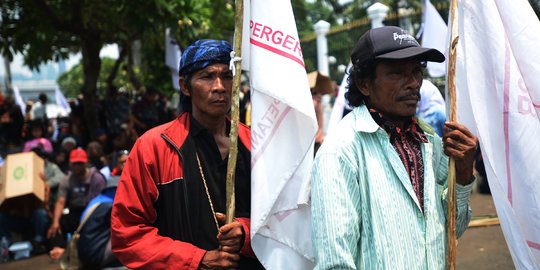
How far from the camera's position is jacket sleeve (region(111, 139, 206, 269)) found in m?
2.49

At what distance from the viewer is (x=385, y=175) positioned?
2219 mm

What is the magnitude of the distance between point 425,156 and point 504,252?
13.6 feet

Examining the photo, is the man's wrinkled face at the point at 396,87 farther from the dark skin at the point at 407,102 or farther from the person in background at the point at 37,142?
the person in background at the point at 37,142

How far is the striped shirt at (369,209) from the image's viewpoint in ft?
7.04

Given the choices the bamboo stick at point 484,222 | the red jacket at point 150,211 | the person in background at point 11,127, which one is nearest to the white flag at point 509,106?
the red jacket at point 150,211

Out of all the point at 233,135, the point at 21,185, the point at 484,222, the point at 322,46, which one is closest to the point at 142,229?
the point at 233,135

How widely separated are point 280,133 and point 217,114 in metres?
0.33

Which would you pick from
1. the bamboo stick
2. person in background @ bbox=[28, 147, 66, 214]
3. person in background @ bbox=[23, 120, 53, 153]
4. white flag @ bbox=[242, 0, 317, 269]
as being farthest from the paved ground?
white flag @ bbox=[242, 0, 317, 269]

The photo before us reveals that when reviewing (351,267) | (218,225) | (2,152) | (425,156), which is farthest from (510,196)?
(2,152)

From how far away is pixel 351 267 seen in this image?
6.93ft

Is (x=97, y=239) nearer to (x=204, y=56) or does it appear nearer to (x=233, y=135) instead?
(x=204, y=56)

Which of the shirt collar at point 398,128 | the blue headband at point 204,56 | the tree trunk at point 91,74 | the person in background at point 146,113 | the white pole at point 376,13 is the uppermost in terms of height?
the white pole at point 376,13

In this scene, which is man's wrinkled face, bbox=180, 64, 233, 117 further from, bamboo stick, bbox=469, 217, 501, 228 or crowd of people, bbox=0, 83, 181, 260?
bamboo stick, bbox=469, 217, 501, 228

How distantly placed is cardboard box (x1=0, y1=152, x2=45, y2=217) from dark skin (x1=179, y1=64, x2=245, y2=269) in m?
5.78
